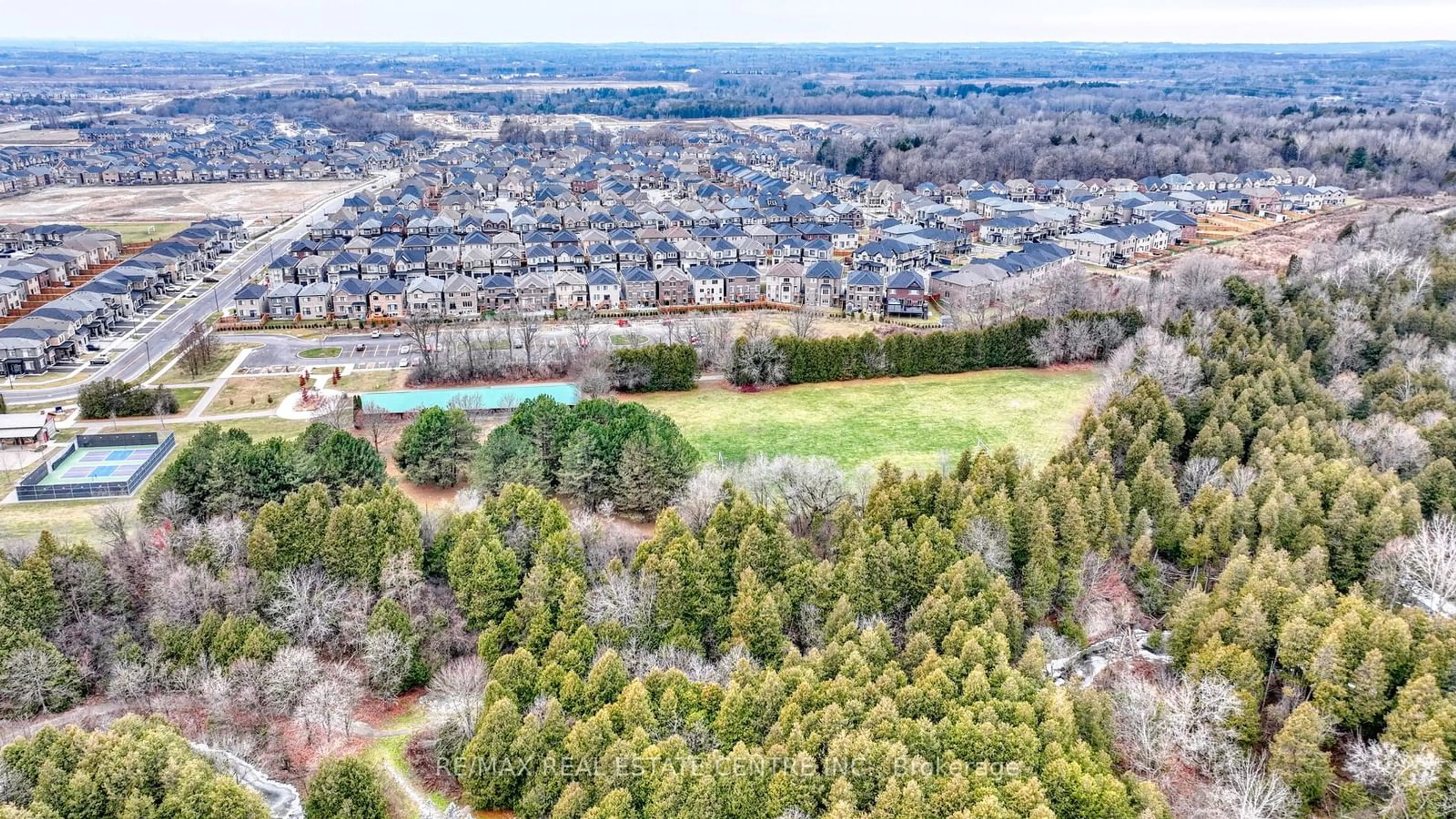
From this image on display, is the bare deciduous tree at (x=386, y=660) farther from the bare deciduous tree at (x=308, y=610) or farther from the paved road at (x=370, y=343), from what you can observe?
the paved road at (x=370, y=343)

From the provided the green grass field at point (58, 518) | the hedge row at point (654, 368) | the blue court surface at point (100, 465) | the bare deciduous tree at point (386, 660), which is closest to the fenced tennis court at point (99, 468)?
the blue court surface at point (100, 465)

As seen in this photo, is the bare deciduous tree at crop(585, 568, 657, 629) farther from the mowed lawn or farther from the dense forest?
the mowed lawn

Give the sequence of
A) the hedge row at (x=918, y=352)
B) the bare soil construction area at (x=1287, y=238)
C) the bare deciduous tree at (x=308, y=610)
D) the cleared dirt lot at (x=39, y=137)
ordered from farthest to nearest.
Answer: the cleared dirt lot at (x=39, y=137), the bare soil construction area at (x=1287, y=238), the hedge row at (x=918, y=352), the bare deciduous tree at (x=308, y=610)

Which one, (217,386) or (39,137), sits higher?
(39,137)

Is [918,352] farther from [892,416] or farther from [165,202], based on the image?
[165,202]

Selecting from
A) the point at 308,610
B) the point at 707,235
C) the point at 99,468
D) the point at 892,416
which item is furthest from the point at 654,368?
the point at 707,235
